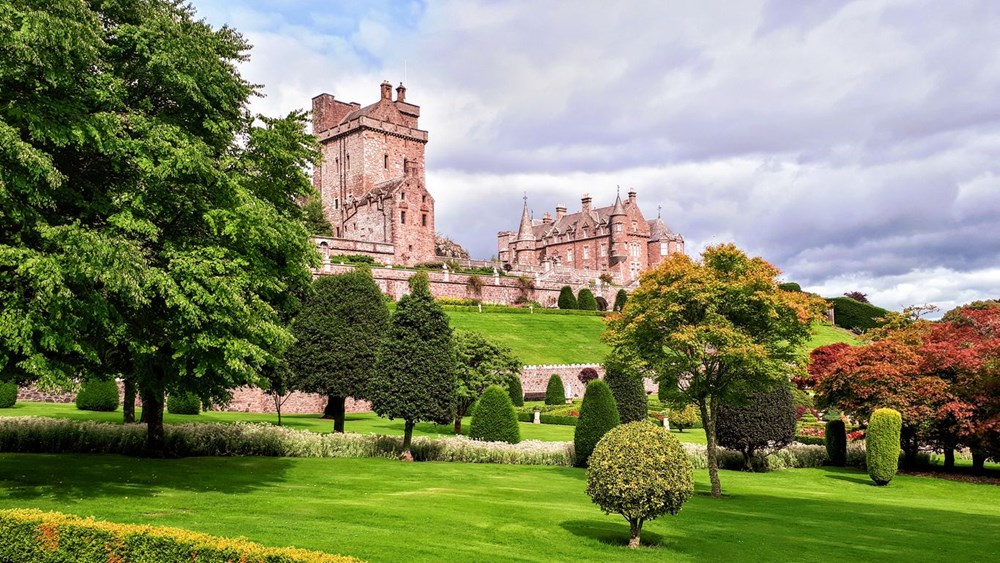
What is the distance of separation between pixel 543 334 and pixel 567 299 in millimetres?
14544

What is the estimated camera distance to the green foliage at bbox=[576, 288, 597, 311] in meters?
75.4

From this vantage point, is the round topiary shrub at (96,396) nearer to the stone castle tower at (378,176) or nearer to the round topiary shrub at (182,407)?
the round topiary shrub at (182,407)

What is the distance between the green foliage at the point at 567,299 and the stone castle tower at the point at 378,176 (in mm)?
14226

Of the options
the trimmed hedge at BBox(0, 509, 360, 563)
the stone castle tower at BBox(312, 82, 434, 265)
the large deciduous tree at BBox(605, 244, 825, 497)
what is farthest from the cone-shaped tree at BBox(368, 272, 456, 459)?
the stone castle tower at BBox(312, 82, 434, 265)

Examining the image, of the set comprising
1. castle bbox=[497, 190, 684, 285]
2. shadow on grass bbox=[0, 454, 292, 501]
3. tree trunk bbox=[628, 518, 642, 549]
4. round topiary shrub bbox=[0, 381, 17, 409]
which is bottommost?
tree trunk bbox=[628, 518, 642, 549]

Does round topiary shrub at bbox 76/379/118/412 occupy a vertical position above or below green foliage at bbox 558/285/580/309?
below

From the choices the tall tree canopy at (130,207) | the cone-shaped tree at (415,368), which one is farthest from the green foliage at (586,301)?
the tall tree canopy at (130,207)

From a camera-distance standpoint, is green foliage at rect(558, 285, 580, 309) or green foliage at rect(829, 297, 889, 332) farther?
green foliage at rect(829, 297, 889, 332)

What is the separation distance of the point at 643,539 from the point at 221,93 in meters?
12.0

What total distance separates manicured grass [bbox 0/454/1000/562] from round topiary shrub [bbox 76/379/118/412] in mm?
12281

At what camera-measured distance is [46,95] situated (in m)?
12.9

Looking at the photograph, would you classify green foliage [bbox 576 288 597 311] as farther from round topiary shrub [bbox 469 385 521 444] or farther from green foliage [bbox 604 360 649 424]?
round topiary shrub [bbox 469 385 521 444]

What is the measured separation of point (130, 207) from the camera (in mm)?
13516

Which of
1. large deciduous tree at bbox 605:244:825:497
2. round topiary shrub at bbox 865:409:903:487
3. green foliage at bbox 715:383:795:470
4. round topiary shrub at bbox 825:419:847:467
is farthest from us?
round topiary shrub at bbox 825:419:847:467
